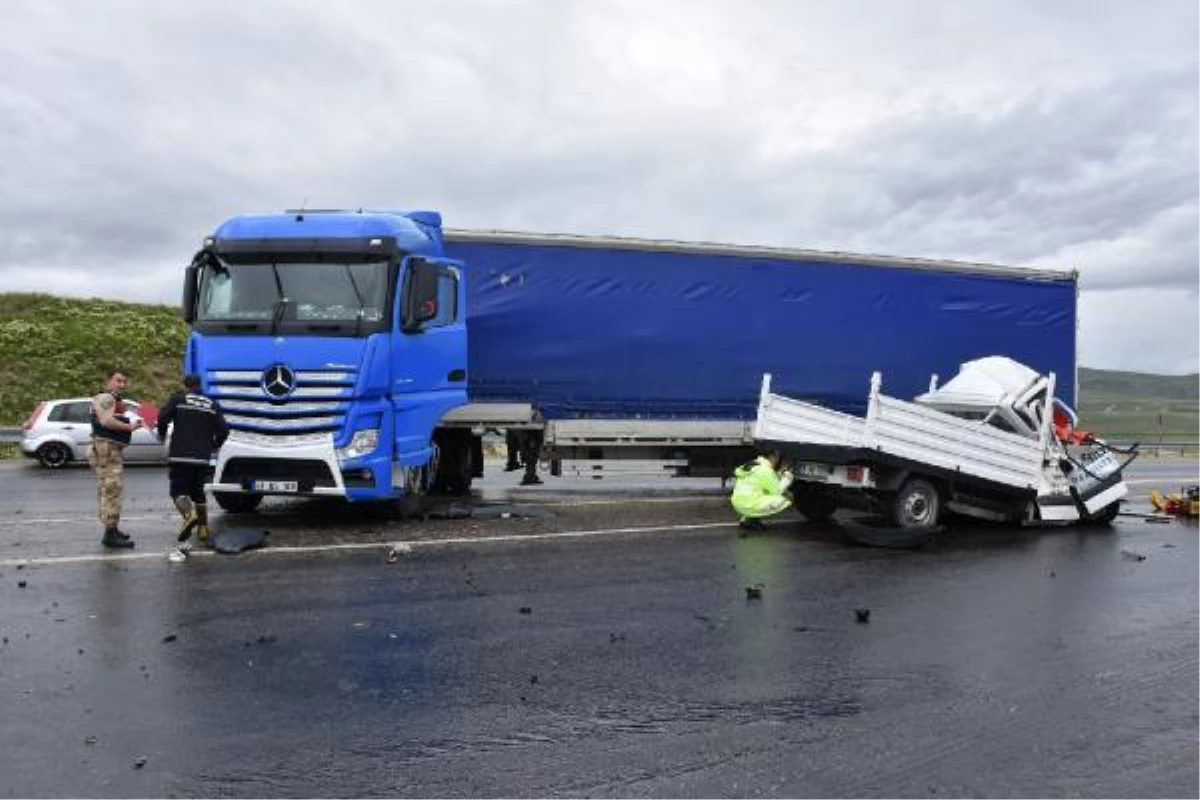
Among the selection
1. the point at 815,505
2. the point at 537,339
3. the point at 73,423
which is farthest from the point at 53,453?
the point at 815,505

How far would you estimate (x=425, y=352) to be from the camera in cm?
1159

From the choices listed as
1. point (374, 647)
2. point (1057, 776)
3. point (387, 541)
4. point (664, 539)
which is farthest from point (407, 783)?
point (664, 539)

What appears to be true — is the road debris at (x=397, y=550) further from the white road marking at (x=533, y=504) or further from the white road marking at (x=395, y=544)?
the white road marking at (x=533, y=504)

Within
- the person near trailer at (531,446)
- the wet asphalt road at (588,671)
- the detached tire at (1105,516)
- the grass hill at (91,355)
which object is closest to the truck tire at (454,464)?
the person near trailer at (531,446)

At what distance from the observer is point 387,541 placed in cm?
1052

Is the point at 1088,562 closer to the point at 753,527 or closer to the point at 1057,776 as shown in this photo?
the point at 753,527

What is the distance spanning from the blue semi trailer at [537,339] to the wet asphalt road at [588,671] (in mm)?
1323

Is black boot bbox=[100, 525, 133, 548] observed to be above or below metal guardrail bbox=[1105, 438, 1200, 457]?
above

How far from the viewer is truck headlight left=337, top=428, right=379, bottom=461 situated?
35.0 ft

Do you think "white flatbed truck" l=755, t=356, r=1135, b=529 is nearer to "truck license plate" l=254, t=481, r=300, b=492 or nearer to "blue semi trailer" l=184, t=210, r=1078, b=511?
"blue semi trailer" l=184, t=210, r=1078, b=511

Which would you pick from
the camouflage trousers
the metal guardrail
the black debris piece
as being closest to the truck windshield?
the camouflage trousers

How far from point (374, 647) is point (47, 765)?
222 cm

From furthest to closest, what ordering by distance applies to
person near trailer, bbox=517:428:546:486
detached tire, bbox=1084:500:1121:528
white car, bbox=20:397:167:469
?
white car, bbox=20:397:167:469
person near trailer, bbox=517:428:546:486
detached tire, bbox=1084:500:1121:528

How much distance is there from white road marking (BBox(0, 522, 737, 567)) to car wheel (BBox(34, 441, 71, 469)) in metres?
13.4
